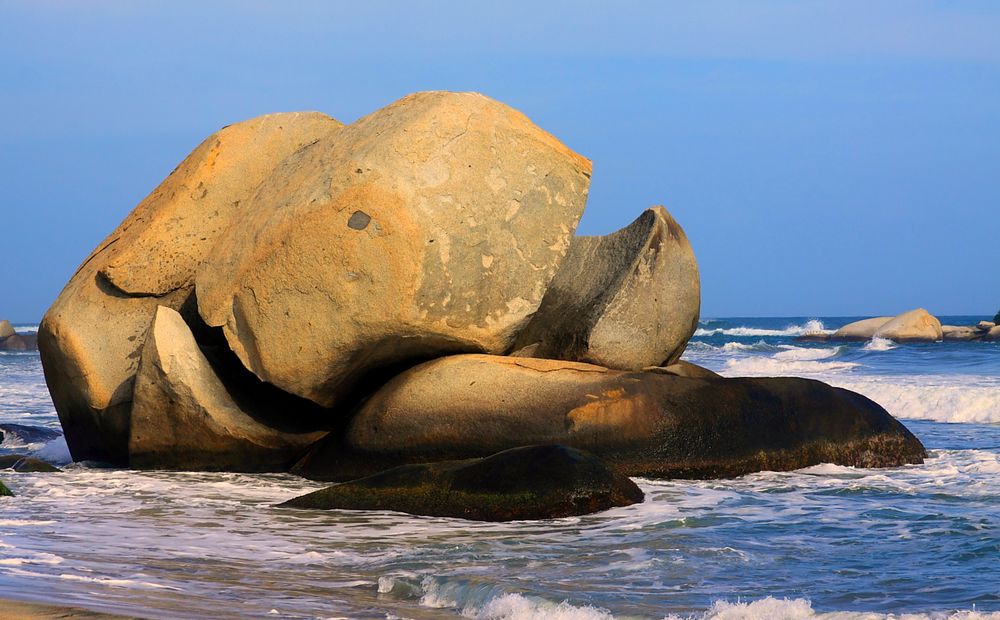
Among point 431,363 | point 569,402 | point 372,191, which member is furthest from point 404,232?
point 569,402

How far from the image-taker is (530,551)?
603cm

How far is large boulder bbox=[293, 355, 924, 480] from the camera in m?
8.39

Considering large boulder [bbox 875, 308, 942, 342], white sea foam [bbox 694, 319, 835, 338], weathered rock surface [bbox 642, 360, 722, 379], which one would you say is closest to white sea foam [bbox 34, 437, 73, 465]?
weathered rock surface [bbox 642, 360, 722, 379]

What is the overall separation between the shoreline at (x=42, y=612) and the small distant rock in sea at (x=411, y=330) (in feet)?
13.4

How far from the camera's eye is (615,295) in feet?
31.6

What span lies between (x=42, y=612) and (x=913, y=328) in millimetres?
40415

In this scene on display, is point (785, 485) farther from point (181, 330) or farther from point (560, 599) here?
point (181, 330)

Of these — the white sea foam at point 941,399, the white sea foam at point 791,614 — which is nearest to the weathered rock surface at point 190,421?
the white sea foam at point 791,614

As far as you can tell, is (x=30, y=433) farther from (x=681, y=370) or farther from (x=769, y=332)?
(x=769, y=332)

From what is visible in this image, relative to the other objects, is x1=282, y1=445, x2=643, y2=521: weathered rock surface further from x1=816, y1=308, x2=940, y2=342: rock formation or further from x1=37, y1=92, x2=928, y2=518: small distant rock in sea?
x1=816, y1=308, x2=940, y2=342: rock formation

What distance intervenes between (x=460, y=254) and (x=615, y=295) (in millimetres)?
1577

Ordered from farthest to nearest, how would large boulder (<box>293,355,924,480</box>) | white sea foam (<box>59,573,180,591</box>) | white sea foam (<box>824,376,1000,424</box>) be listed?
white sea foam (<box>824,376,1000,424</box>) < large boulder (<box>293,355,924,480</box>) < white sea foam (<box>59,573,180,591</box>)

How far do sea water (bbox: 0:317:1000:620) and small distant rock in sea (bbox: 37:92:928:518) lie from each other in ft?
1.11

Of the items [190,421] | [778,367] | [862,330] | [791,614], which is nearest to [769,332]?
[862,330]
